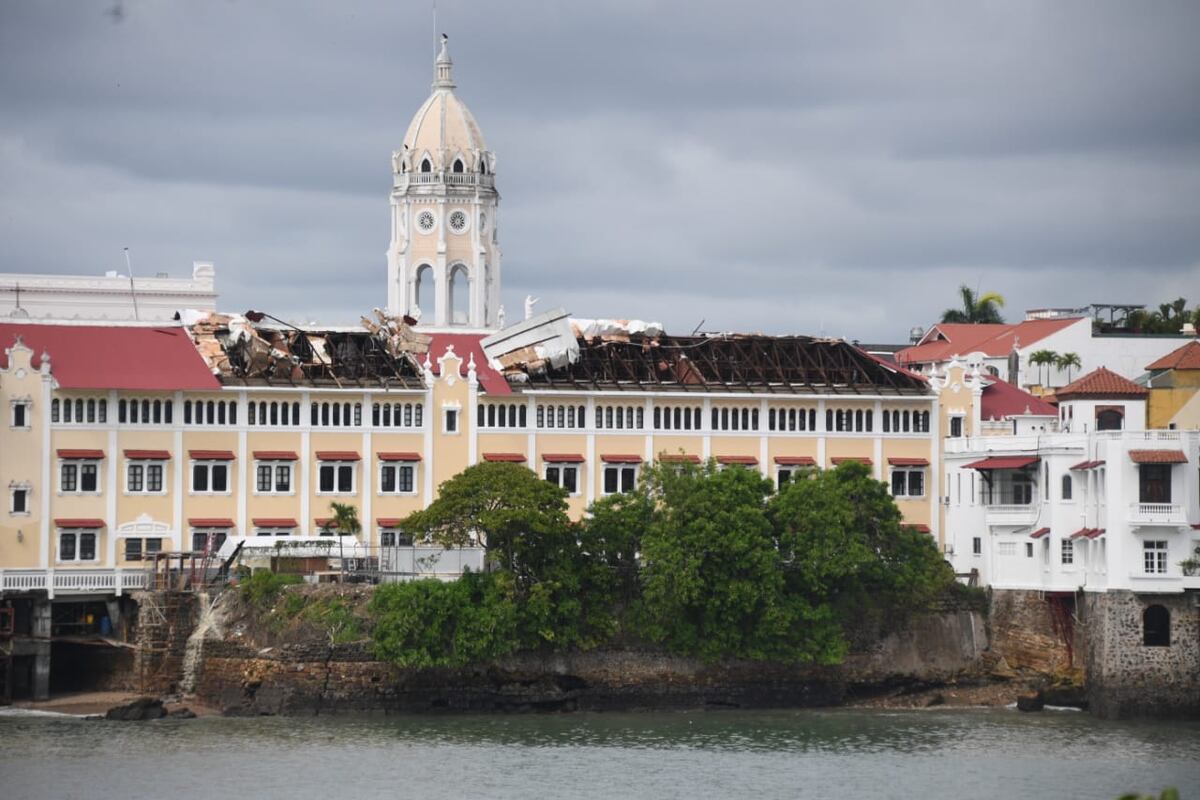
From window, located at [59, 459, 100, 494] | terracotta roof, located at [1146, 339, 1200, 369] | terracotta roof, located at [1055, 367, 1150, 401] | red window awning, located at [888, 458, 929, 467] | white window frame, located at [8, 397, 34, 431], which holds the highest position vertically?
terracotta roof, located at [1146, 339, 1200, 369]

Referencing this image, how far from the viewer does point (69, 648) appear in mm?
118750

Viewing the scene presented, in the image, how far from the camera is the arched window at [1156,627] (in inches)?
4412

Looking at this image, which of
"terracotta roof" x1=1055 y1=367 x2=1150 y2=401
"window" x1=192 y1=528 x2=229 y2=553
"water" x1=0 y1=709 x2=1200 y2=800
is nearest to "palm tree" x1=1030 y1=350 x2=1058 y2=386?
"terracotta roof" x1=1055 y1=367 x2=1150 y2=401

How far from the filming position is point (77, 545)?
121 metres

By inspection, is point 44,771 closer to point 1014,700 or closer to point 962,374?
point 1014,700

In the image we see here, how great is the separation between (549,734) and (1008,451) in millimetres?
27420

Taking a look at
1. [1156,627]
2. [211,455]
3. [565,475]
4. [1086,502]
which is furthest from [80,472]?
[1156,627]

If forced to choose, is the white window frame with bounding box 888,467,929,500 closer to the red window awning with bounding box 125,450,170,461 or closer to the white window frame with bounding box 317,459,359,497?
the white window frame with bounding box 317,459,359,497

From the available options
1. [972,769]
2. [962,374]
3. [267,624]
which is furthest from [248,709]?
[962,374]

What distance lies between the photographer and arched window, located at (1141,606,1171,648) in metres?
112

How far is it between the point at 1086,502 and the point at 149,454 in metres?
40.3

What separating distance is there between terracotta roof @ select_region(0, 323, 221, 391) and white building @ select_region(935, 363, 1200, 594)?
34.2 m

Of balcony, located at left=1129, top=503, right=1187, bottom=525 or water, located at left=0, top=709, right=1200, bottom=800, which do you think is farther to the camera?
Answer: balcony, located at left=1129, top=503, right=1187, bottom=525

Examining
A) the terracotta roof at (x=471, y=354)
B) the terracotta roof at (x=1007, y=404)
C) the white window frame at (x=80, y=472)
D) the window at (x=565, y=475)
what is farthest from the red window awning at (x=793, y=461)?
the white window frame at (x=80, y=472)
